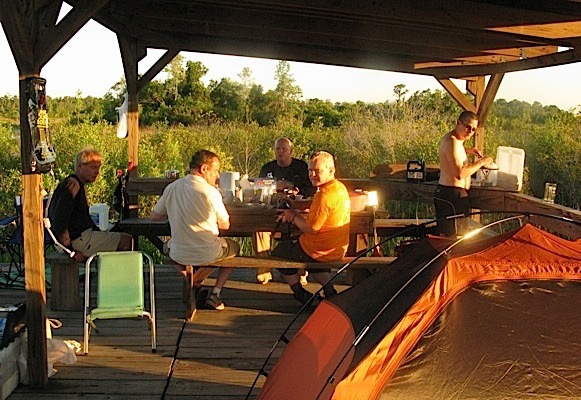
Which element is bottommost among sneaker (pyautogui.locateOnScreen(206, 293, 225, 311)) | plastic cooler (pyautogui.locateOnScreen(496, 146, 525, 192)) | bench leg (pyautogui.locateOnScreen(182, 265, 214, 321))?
sneaker (pyautogui.locateOnScreen(206, 293, 225, 311))

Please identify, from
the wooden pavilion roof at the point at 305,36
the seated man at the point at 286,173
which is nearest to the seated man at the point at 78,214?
the wooden pavilion roof at the point at 305,36

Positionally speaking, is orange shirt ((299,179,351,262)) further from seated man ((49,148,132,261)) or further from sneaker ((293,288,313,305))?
seated man ((49,148,132,261))

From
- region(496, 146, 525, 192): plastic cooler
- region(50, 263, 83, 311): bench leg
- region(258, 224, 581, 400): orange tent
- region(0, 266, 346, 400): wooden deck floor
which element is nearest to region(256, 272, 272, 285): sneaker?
region(0, 266, 346, 400): wooden deck floor

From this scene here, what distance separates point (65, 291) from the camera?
17.3 feet

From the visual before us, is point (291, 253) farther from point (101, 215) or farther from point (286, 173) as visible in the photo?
point (101, 215)

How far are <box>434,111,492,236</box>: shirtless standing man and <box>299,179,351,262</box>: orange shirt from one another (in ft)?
3.99

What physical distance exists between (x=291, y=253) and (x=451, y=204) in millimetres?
1577

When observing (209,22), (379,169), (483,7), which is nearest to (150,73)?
(209,22)

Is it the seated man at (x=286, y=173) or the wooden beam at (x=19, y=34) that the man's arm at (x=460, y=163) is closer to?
the seated man at (x=286, y=173)

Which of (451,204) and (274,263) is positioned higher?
(451,204)

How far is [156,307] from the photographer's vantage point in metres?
5.50

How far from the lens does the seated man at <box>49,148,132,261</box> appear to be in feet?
16.7

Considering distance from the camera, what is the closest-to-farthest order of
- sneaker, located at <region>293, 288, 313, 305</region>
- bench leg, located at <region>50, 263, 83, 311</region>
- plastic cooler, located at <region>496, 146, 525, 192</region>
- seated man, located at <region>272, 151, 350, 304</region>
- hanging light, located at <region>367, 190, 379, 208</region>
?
seated man, located at <region>272, 151, 350, 304</region>
bench leg, located at <region>50, 263, 83, 311</region>
sneaker, located at <region>293, 288, 313, 305</region>
hanging light, located at <region>367, 190, 379, 208</region>
plastic cooler, located at <region>496, 146, 525, 192</region>

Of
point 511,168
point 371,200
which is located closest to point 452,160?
point 371,200
